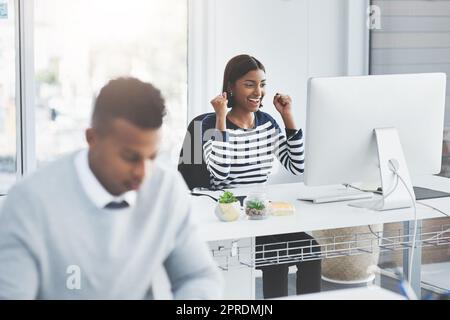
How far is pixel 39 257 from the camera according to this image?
4.47 ft

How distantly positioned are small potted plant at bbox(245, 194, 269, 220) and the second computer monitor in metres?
0.23

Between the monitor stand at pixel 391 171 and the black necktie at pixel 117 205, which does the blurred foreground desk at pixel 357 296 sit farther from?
the monitor stand at pixel 391 171

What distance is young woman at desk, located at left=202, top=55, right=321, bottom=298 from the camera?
3311 millimetres

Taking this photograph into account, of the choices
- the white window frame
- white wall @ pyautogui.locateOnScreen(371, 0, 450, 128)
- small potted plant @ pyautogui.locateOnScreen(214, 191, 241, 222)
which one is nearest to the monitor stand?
small potted plant @ pyautogui.locateOnScreen(214, 191, 241, 222)

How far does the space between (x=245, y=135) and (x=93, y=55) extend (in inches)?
66.8

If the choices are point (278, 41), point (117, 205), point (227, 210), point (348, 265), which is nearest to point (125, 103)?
point (117, 205)

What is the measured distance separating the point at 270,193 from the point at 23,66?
6.83ft

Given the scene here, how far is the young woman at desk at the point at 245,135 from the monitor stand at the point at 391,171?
0.63m

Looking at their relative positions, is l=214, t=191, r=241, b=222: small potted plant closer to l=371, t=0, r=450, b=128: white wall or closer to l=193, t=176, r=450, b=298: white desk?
l=193, t=176, r=450, b=298: white desk

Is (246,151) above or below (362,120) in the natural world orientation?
below

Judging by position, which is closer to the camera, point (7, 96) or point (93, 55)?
point (7, 96)

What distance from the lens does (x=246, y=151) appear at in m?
3.43

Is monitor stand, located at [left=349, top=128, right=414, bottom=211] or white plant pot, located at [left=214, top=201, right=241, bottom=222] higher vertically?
monitor stand, located at [left=349, top=128, right=414, bottom=211]

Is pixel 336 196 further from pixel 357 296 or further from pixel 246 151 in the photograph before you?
pixel 357 296
